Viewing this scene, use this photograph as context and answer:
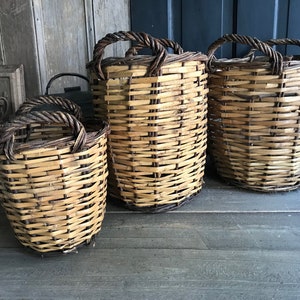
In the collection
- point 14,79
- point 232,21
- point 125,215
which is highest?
point 232,21

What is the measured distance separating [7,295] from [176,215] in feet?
1.74

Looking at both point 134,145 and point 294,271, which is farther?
point 134,145

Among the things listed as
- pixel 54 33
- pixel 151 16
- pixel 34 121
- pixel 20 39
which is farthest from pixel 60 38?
pixel 34 121

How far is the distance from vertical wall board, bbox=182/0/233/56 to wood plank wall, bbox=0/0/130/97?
27 centimetres

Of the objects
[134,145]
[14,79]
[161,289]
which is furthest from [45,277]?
[14,79]

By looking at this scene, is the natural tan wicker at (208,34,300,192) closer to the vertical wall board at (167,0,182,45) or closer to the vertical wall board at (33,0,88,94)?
the vertical wall board at (167,0,182,45)

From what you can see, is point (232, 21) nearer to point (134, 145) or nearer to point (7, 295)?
point (134, 145)

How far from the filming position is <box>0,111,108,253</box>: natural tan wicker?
2.79 feet

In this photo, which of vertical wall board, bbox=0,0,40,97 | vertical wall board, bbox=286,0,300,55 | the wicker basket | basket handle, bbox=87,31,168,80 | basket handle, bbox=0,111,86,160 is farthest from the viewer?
vertical wall board, bbox=286,0,300,55

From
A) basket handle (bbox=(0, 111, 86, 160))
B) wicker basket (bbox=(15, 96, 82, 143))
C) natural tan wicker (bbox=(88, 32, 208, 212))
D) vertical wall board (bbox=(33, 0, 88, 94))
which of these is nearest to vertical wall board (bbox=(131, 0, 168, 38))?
vertical wall board (bbox=(33, 0, 88, 94))

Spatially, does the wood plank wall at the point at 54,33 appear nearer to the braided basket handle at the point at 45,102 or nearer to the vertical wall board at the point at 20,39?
the vertical wall board at the point at 20,39

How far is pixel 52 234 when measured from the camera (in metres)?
0.93

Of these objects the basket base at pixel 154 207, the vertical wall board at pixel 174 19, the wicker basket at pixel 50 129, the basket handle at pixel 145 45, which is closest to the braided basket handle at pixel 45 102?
the wicker basket at pixel 50 129

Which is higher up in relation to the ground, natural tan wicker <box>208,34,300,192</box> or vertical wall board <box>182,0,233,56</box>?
vertical wall board <box>182,0,233,56</box>
